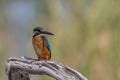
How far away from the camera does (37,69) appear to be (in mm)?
1249

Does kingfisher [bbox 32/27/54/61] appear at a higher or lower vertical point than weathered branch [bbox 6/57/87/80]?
higher

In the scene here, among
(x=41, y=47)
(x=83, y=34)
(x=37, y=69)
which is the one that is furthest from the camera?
(x=83, y=34)

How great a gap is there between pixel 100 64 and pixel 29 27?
0.79 metres

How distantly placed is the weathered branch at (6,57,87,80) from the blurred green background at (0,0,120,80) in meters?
1.02

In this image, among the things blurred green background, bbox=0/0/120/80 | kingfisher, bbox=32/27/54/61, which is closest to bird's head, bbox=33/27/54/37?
kingfisher, bbox=32/27/54/61

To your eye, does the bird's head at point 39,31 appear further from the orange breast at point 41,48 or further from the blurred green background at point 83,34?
the blurred green background at point 83,34

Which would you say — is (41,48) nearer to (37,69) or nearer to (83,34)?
(37,69)

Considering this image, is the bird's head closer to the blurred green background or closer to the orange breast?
the orange breast

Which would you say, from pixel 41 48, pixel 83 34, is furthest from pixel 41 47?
pixel 83 34

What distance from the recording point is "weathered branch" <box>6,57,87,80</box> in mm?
1152

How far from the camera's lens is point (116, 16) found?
8.08 feet

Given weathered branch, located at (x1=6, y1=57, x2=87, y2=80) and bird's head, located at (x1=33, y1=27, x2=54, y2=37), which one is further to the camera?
bird's head, located at (x1=33, y1=27, x2=54, y2=37)

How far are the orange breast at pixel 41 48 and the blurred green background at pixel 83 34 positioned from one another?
0.98 metres

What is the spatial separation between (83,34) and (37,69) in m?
1.43
